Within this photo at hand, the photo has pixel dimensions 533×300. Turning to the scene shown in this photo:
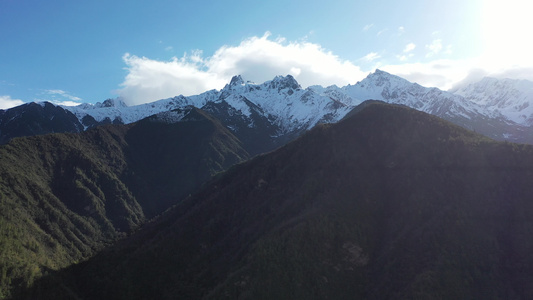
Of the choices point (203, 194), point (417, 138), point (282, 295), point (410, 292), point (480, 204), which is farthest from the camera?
point (203, 194)

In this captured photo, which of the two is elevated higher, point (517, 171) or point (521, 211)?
point (517, 171)

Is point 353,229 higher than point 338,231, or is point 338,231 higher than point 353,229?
point 338,231

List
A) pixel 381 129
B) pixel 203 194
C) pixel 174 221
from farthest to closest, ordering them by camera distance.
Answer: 1. pixel 203 194
2. pixel 174 221
3. pixel 381 129

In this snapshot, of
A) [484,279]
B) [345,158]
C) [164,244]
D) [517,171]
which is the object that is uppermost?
[345,158]

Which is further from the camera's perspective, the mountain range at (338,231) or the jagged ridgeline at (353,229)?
the mountain range at (338,231)

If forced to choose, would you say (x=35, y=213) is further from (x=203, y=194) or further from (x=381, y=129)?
(x=381, y=129)

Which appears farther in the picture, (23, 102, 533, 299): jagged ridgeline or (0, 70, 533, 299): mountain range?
(0, 70, 533, 299): mountain range

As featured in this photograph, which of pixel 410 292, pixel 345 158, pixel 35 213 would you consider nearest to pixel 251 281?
pixel 410 292

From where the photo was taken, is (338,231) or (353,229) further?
(353,229)
